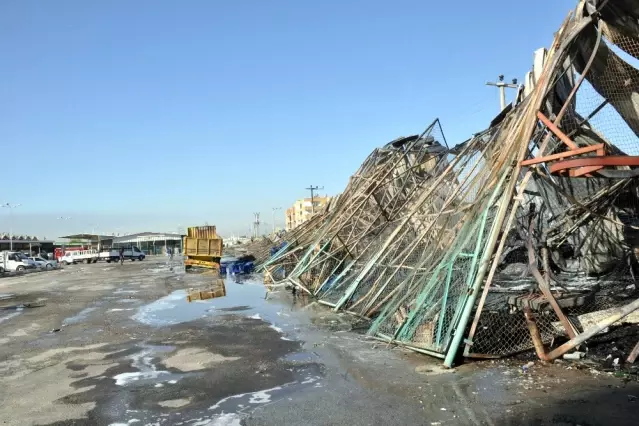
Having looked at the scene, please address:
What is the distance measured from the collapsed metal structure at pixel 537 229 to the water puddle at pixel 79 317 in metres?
6.54

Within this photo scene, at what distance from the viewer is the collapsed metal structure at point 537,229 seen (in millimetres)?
6848

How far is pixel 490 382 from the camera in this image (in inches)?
237

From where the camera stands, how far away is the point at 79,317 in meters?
13.1

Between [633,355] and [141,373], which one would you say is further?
[141,373]

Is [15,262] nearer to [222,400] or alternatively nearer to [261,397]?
[222,400]

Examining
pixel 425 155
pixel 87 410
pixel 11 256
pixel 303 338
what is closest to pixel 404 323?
pixel 303 338

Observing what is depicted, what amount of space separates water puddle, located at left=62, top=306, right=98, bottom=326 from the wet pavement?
1.05 m

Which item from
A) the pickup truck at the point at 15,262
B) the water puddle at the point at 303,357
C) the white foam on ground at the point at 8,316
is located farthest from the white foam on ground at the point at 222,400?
the pickup truck at the point at 15,262

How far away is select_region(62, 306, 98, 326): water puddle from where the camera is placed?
40.4 ft

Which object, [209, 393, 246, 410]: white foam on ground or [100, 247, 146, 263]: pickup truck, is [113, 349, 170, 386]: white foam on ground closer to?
[209, 393, 246, 410]: white foam on ground

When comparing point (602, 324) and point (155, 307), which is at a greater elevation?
point (602, 324)

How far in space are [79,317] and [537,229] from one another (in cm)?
1177

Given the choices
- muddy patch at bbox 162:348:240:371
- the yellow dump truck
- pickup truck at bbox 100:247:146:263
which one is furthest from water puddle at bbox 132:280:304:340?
pickup truck at bbox 100:247:146:263

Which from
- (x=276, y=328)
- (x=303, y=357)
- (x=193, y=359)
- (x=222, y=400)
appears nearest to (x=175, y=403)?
(x=222, y=400)
